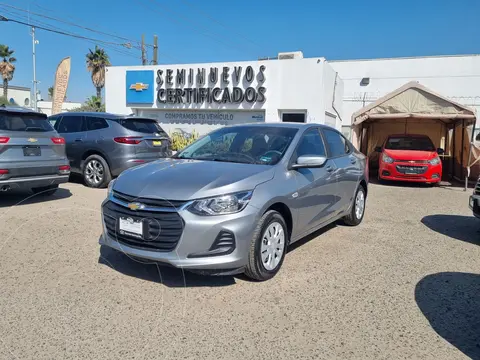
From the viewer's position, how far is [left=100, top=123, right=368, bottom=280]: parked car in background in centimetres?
355

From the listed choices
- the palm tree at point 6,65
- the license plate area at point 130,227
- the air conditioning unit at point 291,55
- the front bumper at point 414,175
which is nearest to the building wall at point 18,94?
the palm tree at point 6,65

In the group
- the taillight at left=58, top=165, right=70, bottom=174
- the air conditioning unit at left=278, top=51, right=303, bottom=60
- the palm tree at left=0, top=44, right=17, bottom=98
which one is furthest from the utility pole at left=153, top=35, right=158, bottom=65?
the palm tree at left=0, top=44, right=17, bottom=98

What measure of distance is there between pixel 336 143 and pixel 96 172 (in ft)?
18.7

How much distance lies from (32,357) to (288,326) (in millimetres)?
1838

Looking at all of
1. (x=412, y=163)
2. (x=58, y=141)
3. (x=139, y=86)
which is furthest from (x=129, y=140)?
(x=139, y=86)

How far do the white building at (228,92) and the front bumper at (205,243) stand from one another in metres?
12.0

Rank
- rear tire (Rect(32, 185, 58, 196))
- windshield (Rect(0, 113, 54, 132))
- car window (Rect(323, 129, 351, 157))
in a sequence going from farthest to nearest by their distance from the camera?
rear tire (Rect(32, 185, 58, 196)), windshield (Rect(0, 113, 54, 132)), car window (Rect(323, 129, 351, 157))

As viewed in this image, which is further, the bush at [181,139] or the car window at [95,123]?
the bush at [181,139]

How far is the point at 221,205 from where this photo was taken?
11.8ft

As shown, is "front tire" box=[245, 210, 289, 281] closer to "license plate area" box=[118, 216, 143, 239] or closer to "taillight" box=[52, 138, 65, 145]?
"license plate area" box=[118, 216, 143, 239]

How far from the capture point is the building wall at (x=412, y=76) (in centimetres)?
2462

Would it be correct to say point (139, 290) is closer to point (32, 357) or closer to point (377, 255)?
point (32, 357)

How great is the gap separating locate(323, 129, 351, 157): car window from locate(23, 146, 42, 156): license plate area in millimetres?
4898

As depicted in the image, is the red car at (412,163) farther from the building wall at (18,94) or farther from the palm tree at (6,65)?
the building wall at (18,94)
